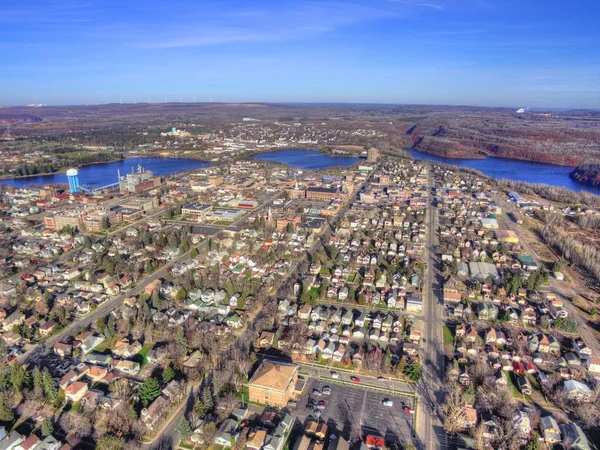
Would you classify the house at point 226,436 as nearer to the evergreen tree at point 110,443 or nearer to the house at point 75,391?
the evergreen tree at point 110,443

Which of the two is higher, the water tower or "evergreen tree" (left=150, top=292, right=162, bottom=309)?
the water tower

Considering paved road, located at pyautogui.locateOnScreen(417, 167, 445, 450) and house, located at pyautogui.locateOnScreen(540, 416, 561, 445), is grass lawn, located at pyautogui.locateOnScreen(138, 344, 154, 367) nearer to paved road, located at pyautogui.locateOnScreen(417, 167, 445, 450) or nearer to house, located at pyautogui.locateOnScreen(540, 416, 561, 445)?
paved road, located at pyautogui.locateOnScreen(417, 167, 445, 450)

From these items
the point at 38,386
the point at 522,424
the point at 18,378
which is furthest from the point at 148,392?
the point at 522,424

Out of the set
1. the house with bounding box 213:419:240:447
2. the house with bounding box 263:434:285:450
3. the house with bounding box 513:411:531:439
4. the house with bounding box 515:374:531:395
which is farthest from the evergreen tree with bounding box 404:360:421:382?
the house with bounding box 213:419:240:447

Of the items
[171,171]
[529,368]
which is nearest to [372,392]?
[529,368]

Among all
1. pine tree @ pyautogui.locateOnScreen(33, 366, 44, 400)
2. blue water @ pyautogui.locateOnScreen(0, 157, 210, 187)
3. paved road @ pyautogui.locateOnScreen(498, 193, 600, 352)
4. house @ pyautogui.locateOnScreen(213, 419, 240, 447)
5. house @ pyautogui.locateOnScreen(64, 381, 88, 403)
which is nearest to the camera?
house @ pyautogui.locateOnScreen(213, 419, 240, 447)

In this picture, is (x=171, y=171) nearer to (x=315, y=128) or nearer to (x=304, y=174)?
(x=304, y=174)

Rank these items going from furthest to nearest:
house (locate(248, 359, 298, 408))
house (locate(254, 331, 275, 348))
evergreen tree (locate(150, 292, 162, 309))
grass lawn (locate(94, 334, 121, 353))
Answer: evergreen tree (locate(150, 292, 162, 309))
house (locate(254, 331, 275, 348))
grass lawn (locate(94, 334, 121, 353))
house (locate(248, 359, 298, 408))
